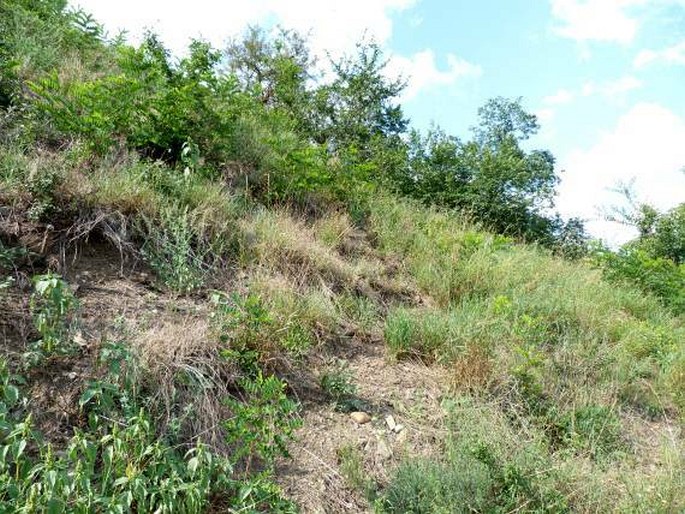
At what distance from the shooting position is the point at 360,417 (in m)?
3.59

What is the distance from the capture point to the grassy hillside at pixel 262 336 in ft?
9.10

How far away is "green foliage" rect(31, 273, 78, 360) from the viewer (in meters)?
2.81

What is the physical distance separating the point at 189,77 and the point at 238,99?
88cm

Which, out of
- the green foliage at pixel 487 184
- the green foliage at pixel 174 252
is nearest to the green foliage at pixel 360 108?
the green foliage at pixel 487 184

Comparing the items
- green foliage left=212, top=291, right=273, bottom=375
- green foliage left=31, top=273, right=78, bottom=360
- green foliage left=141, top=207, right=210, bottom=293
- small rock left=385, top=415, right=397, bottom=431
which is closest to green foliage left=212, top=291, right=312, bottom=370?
green foliage left=212, top=291, right=273, bottom=375

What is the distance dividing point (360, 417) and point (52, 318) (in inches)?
76.0

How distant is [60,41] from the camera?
649 centimetres

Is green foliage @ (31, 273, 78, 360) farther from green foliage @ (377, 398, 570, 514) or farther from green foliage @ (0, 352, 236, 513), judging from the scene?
green foliage @ (377, 398, 570, 514)

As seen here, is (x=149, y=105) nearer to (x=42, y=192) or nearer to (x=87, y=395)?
(x=42, y=192)

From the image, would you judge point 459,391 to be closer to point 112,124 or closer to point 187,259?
point 187,259

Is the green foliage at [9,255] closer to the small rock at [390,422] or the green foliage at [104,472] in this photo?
the green foliage at [104,472]

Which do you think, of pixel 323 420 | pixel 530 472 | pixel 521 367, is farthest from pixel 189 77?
pixel 530 472

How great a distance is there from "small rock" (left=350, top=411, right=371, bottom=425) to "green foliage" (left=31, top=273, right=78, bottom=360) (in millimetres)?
1746

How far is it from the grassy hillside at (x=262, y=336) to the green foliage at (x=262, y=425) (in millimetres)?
16
